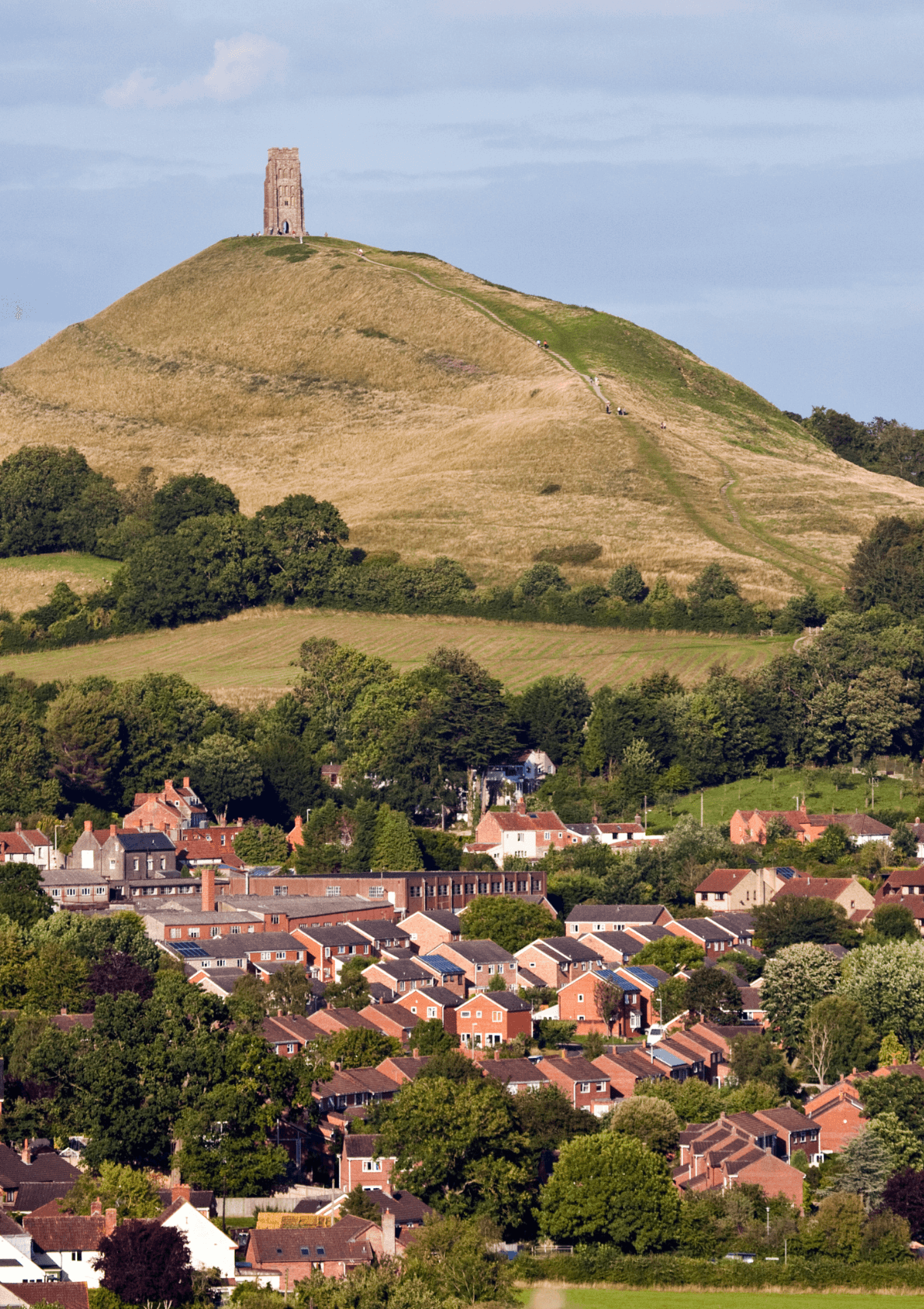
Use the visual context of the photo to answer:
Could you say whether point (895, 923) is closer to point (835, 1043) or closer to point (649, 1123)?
point (835, 1043)

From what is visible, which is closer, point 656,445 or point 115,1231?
point 115,1231

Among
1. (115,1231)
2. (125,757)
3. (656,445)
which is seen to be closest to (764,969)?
(115,1231)

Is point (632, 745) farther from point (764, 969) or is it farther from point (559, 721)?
point (764, 969)

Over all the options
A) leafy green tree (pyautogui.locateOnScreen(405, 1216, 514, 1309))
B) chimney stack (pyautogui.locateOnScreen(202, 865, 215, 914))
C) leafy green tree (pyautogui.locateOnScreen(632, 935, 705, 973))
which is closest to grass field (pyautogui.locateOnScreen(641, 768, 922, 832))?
leafy green tree (pyautogui.locateOnScreen(632, 935, 705, 973))

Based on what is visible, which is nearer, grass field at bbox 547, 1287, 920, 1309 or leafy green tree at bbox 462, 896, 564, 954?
grass field at bbox 547, 1287, 920, 1309

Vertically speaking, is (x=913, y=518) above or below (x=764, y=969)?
above

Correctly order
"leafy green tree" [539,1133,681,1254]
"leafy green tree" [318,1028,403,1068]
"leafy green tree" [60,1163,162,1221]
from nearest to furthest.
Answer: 1. "leafy green tree" [60,1163,162,1221]
2. "leafy green tree" [539,1133,681,1254]
3. "leafy green tree" [318,1028,403,1068]

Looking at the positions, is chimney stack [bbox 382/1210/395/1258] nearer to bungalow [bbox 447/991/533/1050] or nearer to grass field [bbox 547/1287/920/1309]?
grass field [bbox 547/1287/920/1309]
